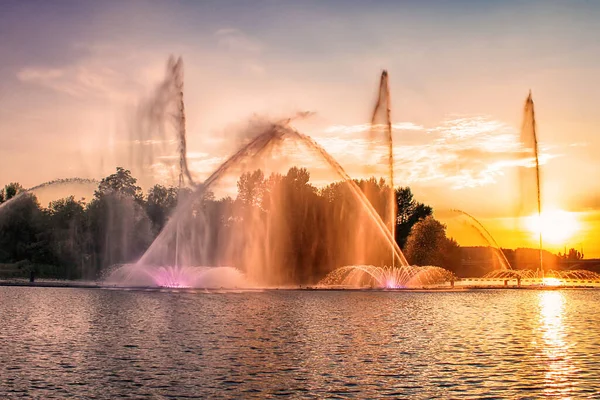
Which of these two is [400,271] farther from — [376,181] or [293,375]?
[293,375]

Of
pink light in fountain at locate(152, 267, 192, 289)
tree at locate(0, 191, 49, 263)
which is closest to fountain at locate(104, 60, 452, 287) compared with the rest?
pink light in fountain at locate(152, 267, 192, 289)

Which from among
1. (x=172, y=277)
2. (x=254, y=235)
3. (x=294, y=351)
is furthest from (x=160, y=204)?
(x=294, y=351)

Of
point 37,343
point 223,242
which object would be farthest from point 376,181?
point 37,343

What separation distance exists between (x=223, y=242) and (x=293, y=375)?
7909cm

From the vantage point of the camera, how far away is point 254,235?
108m

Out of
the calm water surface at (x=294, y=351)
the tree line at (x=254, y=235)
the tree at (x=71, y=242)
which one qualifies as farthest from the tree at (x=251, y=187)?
the calm water surface at (x=294, y=351)

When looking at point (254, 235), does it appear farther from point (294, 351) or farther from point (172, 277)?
point (294, 351)

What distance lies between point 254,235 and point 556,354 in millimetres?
77140

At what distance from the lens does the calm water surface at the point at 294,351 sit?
2464 centimetres

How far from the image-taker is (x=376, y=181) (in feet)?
433

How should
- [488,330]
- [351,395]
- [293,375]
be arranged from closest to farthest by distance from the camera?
1. [351,395]
2. [293,375]
3. [488,330]

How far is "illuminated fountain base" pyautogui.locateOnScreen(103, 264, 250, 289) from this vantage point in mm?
80438

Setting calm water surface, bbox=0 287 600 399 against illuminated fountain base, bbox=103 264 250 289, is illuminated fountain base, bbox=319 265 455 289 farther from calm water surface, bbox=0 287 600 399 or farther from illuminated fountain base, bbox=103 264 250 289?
calm water surface, bbox=0 287 600 399

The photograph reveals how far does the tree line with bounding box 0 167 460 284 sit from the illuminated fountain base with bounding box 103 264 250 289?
3.07 metres
